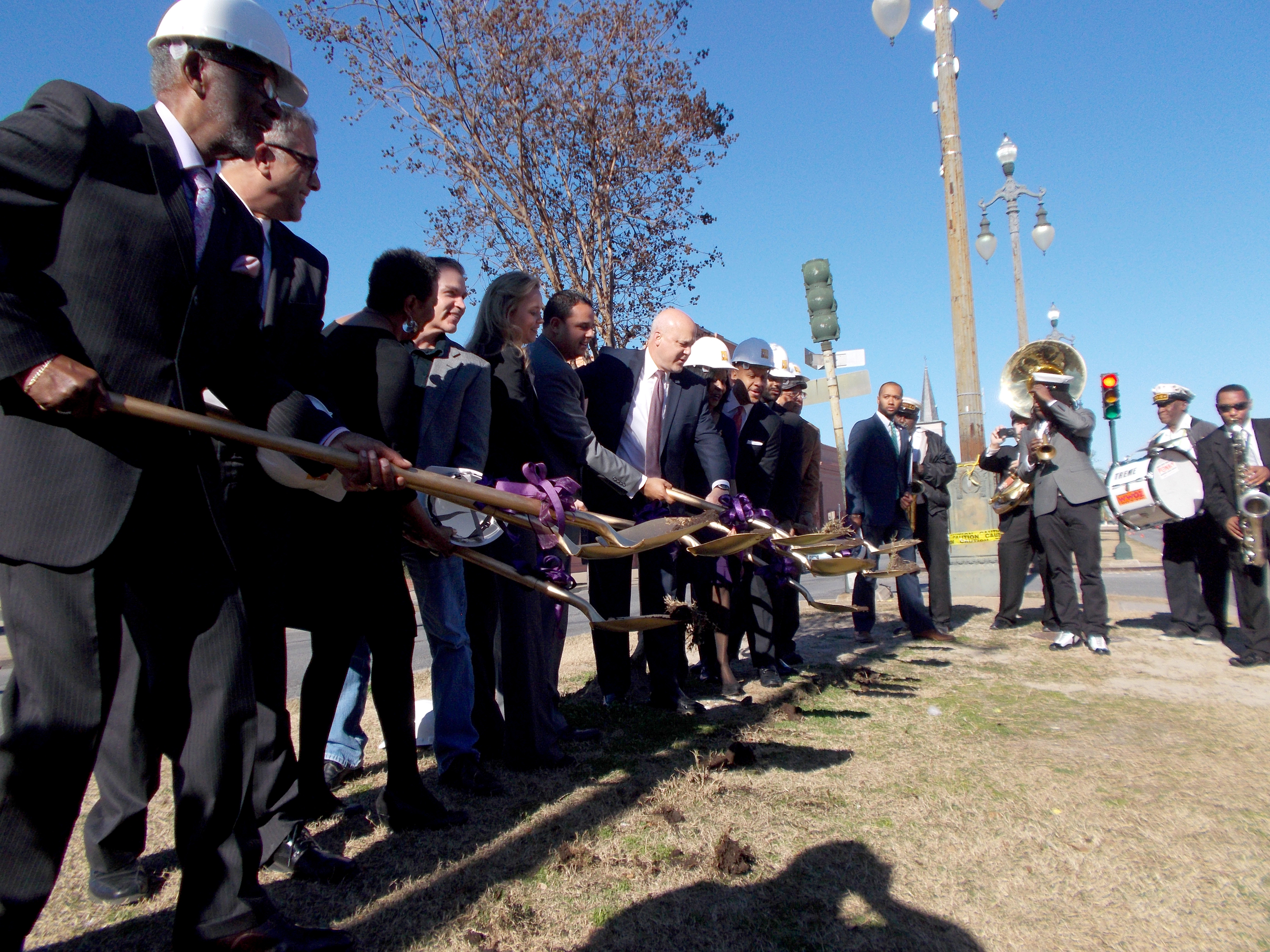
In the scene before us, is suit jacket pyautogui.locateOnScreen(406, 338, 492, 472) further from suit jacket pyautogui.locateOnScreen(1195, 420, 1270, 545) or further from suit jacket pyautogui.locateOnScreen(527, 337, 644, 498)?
suit jacket pyautogui.locateOnScreen(1195, 420, 1270, 545)

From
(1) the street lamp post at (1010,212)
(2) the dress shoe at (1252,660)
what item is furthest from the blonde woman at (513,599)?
(1) the street lamp post at (1010,212)

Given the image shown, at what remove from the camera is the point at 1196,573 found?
750 centimetres

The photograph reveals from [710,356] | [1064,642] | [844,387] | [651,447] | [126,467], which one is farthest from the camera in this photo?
[844,387]

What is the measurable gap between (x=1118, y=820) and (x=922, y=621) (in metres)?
4.35

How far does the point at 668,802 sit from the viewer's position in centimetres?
310

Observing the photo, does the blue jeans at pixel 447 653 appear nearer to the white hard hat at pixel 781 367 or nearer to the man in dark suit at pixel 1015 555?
the white hard hat at pixel 781 367

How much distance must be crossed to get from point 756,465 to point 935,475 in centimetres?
256

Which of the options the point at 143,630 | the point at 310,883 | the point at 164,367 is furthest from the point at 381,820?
the point at 164,367

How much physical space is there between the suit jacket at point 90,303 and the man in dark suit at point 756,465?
4104mm

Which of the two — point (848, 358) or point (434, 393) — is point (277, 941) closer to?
point (434, 393)

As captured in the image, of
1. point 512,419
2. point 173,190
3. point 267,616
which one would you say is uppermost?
point 173,190

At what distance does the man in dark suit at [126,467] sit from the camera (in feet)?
5.60

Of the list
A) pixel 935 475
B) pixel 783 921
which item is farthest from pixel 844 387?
pixel 783 921

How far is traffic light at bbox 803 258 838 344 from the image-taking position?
10.8 m
